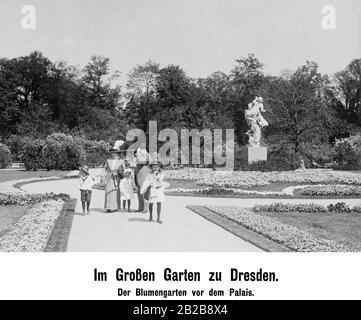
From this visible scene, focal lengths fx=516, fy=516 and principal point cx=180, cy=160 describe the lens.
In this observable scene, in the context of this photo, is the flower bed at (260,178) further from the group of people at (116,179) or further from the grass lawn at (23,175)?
the group of people at (116,179)

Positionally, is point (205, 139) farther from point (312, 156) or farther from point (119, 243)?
point (119, 243)

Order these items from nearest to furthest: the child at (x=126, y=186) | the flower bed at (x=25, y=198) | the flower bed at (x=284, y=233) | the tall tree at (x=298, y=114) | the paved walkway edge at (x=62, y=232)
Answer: the paved walkway edge at (x=62, y=232) < the flower bed at (x=284, y=233) < the child at (x=126, y=186) < the flower bed at (x=25, y=198) < the tall tree at (x=298, y=114)

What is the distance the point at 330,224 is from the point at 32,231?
21.3 feet

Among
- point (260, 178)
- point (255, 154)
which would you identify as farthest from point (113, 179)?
point (255, 154)

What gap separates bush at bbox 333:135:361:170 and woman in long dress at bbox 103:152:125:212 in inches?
944

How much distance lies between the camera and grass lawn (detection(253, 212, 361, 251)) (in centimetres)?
997

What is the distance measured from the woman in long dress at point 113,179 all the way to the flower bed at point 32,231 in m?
1.27

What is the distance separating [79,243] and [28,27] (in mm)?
3783

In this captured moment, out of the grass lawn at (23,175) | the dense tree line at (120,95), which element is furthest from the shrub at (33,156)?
the dense tree line at (120,95)

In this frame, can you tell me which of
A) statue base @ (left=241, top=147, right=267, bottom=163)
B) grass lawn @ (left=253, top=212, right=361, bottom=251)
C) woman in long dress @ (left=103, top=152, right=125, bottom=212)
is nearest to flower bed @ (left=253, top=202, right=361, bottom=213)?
grass lawn @ (left=253, top=212, right=361, bottom=251)

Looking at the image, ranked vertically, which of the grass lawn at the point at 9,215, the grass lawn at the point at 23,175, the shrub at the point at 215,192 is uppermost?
the grass lawn at the point at 9,215

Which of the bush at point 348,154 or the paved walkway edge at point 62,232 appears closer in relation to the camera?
the paved walkway edge at point 62,232

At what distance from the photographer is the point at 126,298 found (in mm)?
5066

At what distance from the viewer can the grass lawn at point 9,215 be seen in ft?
36.1
